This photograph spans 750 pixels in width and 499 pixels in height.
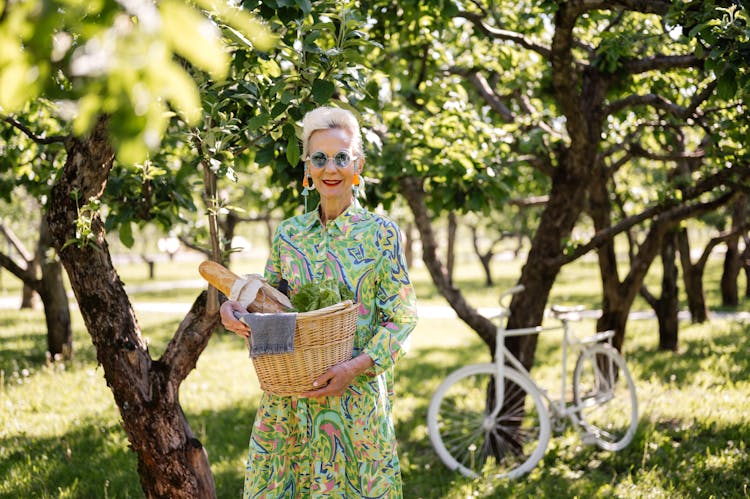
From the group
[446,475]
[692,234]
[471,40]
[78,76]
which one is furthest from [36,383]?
[692,234]

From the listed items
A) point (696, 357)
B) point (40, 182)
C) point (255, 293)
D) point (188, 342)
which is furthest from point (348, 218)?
point (696, 357)

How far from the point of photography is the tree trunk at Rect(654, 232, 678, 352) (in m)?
9.38

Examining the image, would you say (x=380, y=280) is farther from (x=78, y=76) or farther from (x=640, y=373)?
(x=640, y=373)

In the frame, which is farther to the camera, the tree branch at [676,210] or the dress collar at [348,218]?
the tree branch at [676,210]

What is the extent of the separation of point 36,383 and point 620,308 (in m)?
6.32

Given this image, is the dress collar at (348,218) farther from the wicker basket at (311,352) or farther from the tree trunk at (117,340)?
the tree trunk at (117,340)

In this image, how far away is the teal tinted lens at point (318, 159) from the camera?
8.61ft

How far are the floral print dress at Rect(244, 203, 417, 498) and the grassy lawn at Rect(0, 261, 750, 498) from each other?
2010mm

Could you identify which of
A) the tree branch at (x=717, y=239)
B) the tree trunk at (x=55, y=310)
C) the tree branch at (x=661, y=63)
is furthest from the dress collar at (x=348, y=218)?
the tree trunk at (x=55, y=310)

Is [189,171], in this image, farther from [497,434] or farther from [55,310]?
[55,310]

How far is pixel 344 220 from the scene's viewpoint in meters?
2.68

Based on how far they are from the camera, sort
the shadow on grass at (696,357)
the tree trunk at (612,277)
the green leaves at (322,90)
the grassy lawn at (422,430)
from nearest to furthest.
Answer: the green leaves at (322,90), the grassy lawn at (422,430), the tree trunk at (612,277), the shadow on grass at (696,357)

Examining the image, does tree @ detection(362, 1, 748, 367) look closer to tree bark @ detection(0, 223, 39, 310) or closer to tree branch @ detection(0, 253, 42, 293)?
tree branch @ detection(0, 253, 42, 293)

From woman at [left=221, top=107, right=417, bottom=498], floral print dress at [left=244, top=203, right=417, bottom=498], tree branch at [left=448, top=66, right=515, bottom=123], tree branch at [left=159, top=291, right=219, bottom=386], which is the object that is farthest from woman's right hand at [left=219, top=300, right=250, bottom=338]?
tree branch at [left=448, top=66, right=515, bottom=123]
